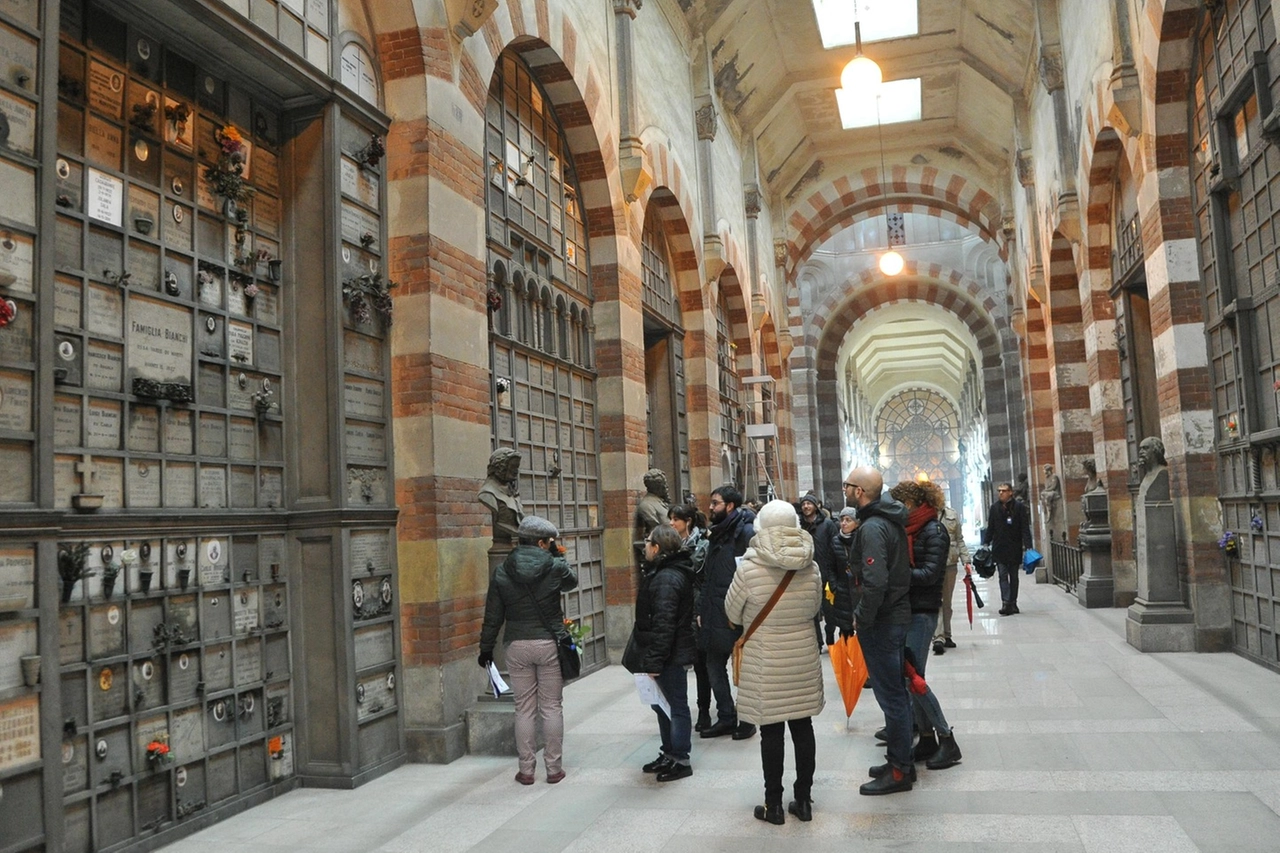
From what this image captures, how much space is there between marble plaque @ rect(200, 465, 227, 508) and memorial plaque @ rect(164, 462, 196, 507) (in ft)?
0.18

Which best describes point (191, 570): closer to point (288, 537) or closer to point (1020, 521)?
point (288, 537)

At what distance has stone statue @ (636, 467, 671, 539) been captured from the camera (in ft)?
29.5

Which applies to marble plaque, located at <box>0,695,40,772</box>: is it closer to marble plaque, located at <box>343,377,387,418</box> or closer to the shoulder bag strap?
marble plaque, located at <box>343,377,387,418</box>

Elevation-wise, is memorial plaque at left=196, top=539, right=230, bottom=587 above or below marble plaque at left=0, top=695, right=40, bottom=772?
above

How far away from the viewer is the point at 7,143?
3570mm

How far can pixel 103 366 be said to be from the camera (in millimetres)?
4188

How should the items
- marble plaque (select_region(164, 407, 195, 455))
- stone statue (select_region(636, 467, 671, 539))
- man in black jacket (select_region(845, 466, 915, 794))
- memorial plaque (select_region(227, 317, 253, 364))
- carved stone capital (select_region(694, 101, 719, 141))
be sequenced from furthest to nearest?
carved stone capital (select_region(694, 101, 719, 141)) < stone statue (select_region(636, 467, 671, 539)) < memorial plaque (select_region(227, 317, 253, 364)) < man in black jacket (select_region(845, 466, 915, 794)) < marble plaque (select_region(164, 407, 195, 455))

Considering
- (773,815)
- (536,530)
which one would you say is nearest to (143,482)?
(536,530)

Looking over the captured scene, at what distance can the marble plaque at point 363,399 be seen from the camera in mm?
5484

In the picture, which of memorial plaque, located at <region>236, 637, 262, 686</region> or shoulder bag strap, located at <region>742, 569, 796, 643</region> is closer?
shoulder bag strap, located at <region>742, 569, 796, 643</region>

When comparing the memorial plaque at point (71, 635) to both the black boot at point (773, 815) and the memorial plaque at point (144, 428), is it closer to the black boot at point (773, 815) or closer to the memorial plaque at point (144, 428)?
the memorial plaque at point (144, 428)

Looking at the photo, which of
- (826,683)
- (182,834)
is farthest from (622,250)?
(182,834)

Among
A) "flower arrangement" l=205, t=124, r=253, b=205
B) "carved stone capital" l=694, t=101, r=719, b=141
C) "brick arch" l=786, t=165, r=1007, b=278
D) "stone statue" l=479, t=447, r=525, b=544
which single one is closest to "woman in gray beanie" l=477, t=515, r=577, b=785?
"stone statue" l=479, t=447, r=525, b=544

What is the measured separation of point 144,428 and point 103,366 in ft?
1.11
